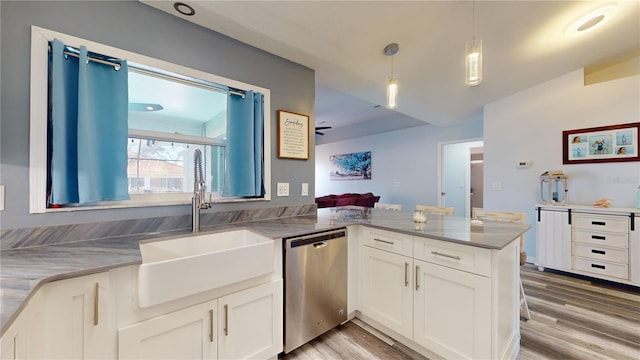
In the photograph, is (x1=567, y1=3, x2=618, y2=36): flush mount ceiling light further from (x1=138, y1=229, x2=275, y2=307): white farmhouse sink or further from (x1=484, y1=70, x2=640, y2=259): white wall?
(x1=138, y1=229, x2=275, y2=307): white farmhouse sink

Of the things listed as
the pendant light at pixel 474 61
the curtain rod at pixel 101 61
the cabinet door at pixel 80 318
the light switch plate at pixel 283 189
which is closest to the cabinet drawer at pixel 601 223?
the pendant light at pixel 474 61

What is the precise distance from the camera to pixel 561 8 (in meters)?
2.15

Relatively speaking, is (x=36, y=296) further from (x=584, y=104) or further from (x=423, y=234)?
(x=584, y=104)

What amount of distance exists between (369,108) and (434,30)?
8.67ft

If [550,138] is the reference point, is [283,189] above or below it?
below

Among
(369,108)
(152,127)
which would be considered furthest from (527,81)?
(152,127)

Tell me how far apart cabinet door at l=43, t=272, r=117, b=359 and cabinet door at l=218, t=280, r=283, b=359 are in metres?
0.45

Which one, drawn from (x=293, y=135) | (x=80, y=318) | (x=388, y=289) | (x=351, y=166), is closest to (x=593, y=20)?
(x=293, y=135)

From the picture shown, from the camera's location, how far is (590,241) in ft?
8.98

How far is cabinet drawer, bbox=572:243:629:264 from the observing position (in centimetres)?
256

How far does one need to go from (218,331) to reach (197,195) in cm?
82

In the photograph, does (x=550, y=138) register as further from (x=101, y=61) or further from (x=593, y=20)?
(x=101, y=61)

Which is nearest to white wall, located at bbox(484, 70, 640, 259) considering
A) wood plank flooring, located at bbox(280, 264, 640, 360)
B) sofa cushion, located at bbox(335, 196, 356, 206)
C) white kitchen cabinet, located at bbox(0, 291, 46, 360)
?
wood plank flooring, located at bbox(280, 264, 640, 360)

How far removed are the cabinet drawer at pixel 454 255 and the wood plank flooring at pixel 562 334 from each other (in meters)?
0.69
